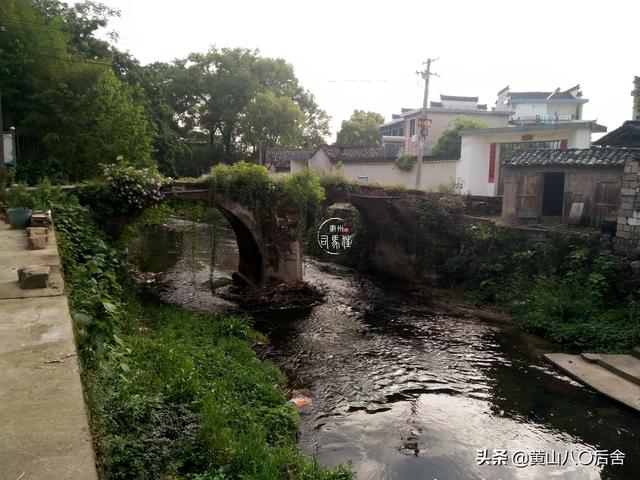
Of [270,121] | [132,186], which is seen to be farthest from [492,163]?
[270,121]

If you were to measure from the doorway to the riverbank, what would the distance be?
39.1 ft

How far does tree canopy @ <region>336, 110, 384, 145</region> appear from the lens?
41.5m

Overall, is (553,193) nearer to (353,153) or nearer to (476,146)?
(476,146)

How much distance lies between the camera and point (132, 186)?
1320 cm

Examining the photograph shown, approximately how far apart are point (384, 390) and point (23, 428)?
7.23 meters

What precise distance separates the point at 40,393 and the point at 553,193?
17.1 metres

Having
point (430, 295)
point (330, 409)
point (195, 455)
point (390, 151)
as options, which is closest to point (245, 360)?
point (330, 409)

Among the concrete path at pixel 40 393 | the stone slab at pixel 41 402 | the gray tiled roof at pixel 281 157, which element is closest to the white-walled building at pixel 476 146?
the gray tiled roof at pixel 281 157

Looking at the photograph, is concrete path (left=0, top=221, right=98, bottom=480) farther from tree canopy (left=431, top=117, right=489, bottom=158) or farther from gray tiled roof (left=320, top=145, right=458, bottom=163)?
tree canopy (left=431, top=117, right=489, bottom=158)

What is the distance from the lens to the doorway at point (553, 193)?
1703 cm

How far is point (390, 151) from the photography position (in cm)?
3066

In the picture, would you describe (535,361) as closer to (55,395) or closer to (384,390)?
(384,390)

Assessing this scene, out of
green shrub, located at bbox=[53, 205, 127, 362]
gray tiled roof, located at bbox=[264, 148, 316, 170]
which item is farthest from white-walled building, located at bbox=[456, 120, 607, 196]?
green shrub, located at bbox=[53, 205, 127, 362]

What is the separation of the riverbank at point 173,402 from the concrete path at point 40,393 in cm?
19
